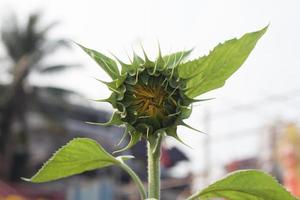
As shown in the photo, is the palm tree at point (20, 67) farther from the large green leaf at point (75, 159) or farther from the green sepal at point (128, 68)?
the green sepal at point (128, 68)

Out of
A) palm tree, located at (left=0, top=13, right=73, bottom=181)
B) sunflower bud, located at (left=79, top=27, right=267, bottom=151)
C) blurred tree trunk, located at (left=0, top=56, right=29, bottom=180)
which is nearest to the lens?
sunflower bud, located at (left=79, top=27, right=267, bottom=151)

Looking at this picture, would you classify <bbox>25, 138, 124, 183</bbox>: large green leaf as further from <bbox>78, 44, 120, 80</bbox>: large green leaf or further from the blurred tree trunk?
the blurred tree trunk

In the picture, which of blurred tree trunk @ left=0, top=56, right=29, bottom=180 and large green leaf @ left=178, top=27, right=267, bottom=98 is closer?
large green leaf @ left=178, top=27, right=267, bottom=98

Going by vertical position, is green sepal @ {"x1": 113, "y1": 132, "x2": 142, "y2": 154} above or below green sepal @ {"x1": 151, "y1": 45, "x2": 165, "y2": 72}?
below

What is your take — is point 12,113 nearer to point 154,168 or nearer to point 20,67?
point 20,67

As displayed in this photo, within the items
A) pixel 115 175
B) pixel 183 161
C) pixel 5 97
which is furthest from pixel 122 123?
pixel 115 175

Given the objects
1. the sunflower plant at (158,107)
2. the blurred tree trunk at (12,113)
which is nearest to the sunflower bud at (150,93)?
the sunflower plant at (158,107)

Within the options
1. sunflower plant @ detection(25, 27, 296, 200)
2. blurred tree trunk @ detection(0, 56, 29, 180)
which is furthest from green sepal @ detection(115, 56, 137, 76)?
blurred tree trunk @ detection(0, 56, 29, 180)
